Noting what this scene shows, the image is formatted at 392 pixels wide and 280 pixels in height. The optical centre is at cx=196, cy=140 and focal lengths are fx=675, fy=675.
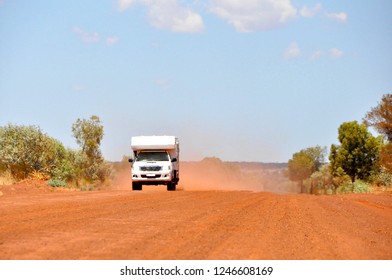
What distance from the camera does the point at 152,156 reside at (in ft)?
116

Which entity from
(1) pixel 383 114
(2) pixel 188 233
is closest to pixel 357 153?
(1) pixel 383 114

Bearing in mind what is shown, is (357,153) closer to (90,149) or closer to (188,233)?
(90,149)

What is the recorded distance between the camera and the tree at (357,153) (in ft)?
227

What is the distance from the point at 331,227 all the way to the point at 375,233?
98 cm

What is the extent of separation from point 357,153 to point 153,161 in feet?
128

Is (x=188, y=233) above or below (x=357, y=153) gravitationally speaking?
below

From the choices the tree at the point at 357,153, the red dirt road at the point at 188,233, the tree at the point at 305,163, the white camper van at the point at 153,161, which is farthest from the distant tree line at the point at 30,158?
the tree at the point at 305,163

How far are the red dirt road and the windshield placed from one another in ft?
56.3

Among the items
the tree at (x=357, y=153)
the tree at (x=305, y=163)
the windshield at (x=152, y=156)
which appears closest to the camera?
the windshield at (x=152, y=156)

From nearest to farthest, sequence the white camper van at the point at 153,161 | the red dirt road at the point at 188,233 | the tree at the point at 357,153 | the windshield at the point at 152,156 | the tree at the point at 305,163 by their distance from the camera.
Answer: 1. the red dirt road at the point at 188,233
2. the white camper van at the point at 153,161
3. the windshield at the point at 152,156
4. the tree at the point at 357,153
5. the tree at the point at 305,163

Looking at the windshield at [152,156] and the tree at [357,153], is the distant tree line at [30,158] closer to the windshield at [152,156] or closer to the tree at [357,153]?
the windshield at [152,156]

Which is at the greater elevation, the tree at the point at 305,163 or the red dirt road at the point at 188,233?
the tree at the point at 305,163
